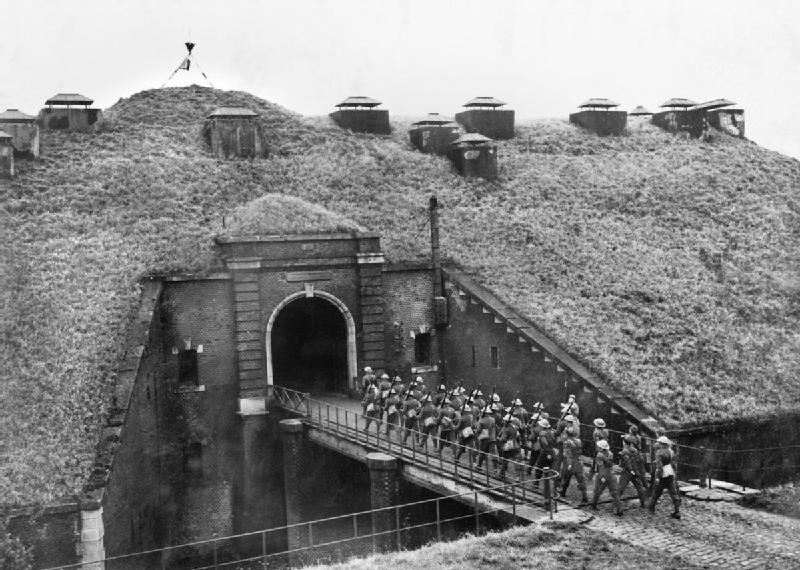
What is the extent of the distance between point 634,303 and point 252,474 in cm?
1443

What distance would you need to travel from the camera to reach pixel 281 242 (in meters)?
28.4

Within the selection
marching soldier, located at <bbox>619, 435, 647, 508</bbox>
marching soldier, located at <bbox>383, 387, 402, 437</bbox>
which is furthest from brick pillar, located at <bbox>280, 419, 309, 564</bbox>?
marching soldier, located at <bbox>619, 435, 647, 508</bbox>

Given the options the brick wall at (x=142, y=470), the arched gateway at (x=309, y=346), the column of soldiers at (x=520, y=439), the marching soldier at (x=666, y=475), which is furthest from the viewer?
the arched gateway at (x=309, y=346)

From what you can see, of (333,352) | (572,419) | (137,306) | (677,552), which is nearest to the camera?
(677,552)

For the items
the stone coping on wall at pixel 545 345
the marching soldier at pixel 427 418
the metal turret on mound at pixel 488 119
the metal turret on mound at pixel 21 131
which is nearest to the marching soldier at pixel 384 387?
the marching soldier at pixel 427 418

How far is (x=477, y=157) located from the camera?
130 feet

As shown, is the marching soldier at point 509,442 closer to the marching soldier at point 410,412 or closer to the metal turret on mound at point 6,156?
the marching soldier at point 410,412

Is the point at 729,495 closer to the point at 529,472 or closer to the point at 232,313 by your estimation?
the point at 529,472

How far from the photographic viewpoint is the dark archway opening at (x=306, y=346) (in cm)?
3150

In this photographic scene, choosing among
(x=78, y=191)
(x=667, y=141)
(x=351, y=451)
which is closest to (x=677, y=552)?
(x=351, y=451)

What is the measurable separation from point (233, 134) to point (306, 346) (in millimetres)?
10986

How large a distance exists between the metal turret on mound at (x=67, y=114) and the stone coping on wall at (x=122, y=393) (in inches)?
519

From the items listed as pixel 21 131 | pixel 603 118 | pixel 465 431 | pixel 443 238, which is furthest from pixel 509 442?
pixel 603 118

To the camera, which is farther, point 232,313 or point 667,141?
point 667,141
